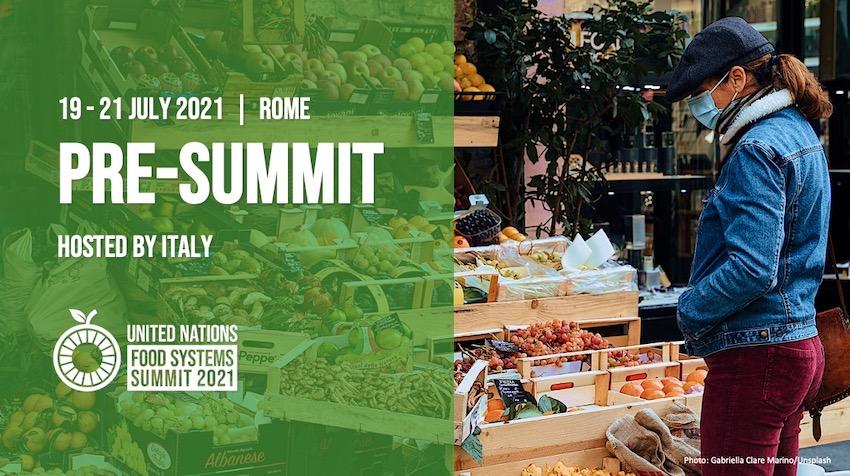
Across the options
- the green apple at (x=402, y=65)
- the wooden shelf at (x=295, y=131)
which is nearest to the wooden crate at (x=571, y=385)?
the wooden shelf at (x=295, y=131)

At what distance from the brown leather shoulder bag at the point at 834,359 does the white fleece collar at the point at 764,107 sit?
459 millimetres

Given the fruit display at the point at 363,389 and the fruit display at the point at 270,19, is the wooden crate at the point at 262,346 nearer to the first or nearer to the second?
the fruit display at the point at 363,389

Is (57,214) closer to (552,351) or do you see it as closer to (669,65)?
(552,351)

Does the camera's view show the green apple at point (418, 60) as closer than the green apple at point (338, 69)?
No

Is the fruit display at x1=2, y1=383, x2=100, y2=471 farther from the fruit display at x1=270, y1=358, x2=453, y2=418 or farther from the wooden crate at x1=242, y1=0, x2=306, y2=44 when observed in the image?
the wooden crate at x1=242, y1=0, x2=306, y2=44

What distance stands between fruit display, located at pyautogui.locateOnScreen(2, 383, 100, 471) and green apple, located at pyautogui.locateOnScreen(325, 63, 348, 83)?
5.22 feet

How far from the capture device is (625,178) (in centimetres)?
643

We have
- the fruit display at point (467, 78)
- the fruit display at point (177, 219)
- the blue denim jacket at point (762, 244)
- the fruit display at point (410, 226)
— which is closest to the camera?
the blue denim jacket at point (762, 244)

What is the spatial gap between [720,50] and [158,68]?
6.60 feet

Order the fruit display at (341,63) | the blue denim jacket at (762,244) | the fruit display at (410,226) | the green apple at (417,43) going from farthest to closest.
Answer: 1. the green apple at (417,43)
2. the fruit display at (410,226)
3. the fruit display at (341,63)
4. the blue denim jacket at (762,244)

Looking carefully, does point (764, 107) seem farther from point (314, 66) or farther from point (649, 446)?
point (314, 66)

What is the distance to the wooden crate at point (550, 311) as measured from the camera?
13.9 feet

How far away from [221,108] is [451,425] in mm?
1394
